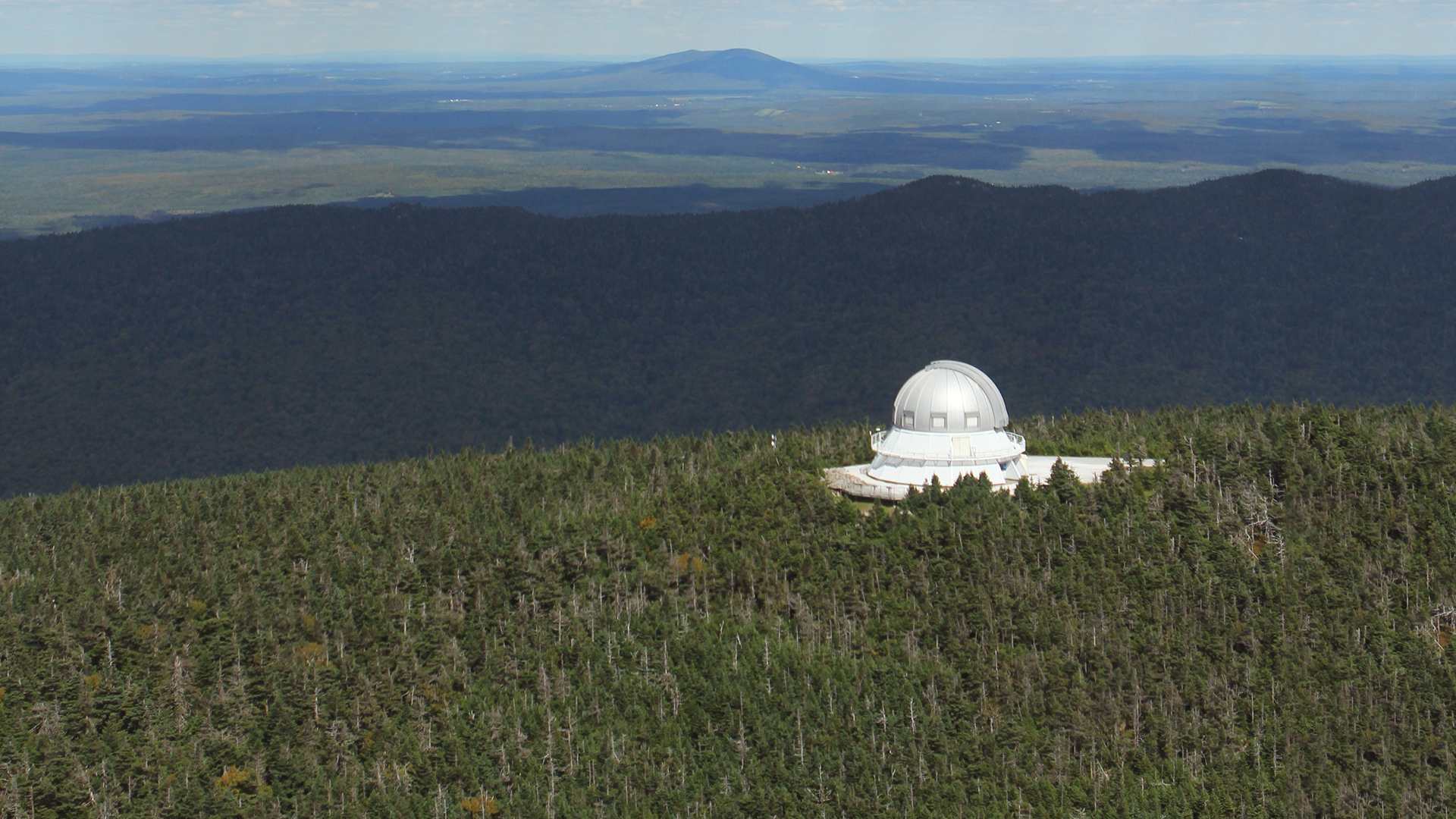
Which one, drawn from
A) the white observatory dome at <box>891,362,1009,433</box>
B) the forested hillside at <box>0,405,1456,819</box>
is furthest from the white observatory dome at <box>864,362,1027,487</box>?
the forested hillside at <box>0,405,1456,819</box>

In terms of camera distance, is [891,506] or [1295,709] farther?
[891,506]

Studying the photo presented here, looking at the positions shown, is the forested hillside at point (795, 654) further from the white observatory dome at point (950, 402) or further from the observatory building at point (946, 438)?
the white observatory dome at point (950, 402)

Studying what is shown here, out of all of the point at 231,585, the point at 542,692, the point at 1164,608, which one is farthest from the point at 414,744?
the point at 1164,608

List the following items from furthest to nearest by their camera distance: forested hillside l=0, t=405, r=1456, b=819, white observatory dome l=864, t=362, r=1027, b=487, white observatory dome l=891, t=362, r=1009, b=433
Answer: white observatory dome l=864, t=362, r=1027, b=487 → white observatory dome l=891, t=362, r=1009, b=433 → forested hillside l=0, t=405, r=1456, b=819

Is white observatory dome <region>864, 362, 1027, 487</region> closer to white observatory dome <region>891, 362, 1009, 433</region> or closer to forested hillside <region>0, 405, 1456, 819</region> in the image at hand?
white observatory dome <region>891, 362, 1009, 433</region>

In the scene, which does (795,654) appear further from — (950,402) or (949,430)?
(950,402)

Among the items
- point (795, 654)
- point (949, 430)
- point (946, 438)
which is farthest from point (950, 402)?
point (795, 654)

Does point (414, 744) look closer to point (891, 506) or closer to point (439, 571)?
point (439, 571)
